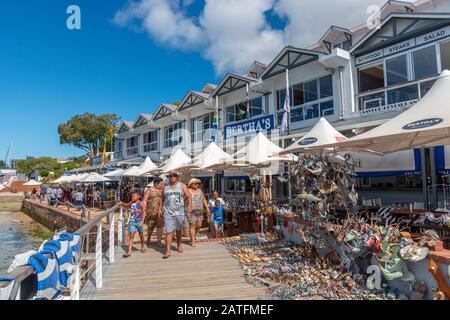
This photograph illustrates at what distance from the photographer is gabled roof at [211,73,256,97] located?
1761 cm

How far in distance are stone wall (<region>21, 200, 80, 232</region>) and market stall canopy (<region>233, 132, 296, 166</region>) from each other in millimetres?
9671

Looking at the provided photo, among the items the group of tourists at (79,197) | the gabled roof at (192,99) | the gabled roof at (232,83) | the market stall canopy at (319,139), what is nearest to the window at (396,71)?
the market stall canopy at (319,139)

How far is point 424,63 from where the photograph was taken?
37.1 ft

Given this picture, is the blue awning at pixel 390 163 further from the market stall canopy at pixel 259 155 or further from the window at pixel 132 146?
the window at pixel 132 146

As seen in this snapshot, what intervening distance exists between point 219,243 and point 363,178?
726 centimetres

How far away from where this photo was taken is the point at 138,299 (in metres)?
4.30

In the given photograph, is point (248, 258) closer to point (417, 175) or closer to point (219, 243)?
point (219, 243)

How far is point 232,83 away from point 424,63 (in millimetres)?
9807

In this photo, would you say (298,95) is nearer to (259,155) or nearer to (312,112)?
(312,112)

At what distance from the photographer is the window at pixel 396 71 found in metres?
11.9

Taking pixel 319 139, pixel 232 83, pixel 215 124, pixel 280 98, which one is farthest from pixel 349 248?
pixel 215 124

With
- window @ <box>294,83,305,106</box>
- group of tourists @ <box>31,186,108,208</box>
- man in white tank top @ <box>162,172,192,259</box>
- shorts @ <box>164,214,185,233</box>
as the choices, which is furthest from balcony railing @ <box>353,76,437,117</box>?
group of tourists @ <box>31,186,108,208</box>

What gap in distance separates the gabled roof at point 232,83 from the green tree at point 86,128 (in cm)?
3334
